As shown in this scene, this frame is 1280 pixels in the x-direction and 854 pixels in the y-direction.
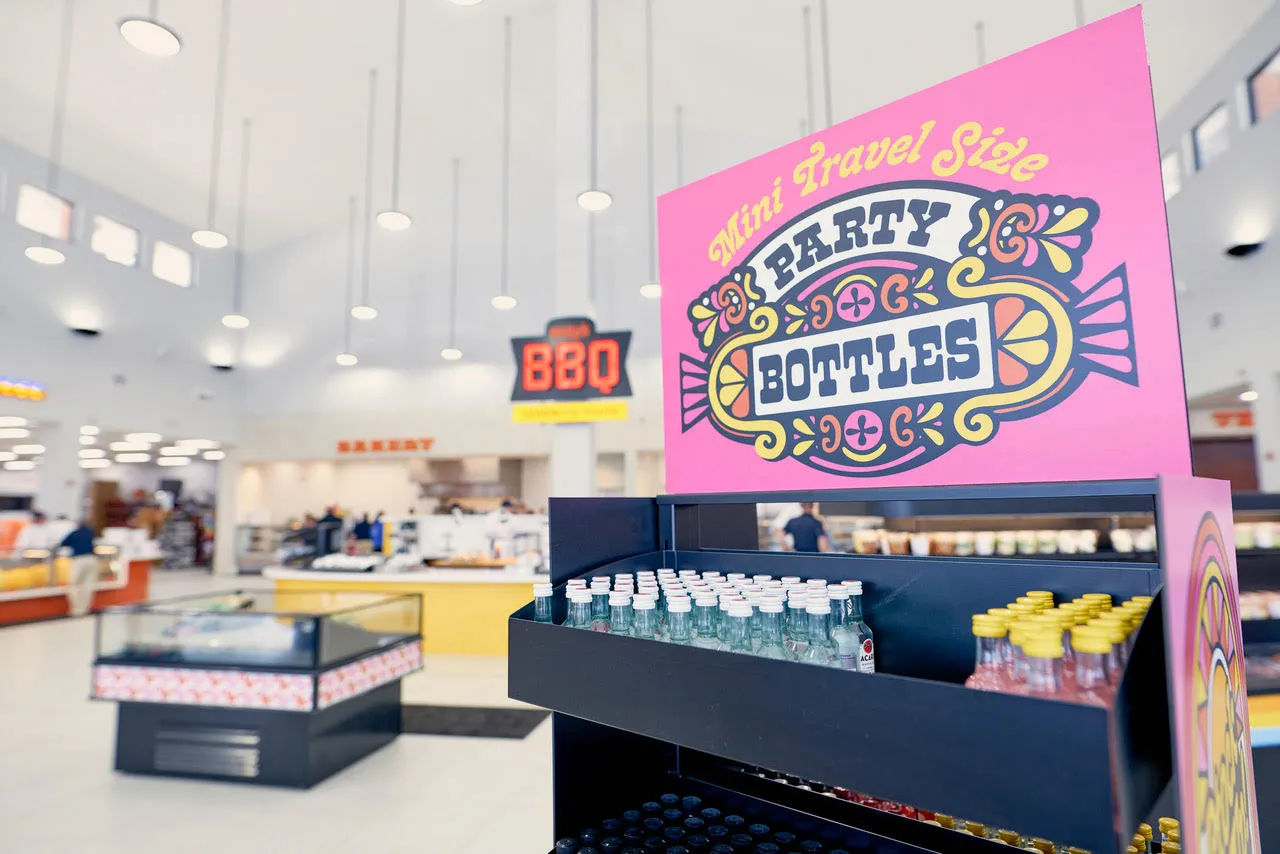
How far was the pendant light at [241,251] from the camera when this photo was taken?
9.59m

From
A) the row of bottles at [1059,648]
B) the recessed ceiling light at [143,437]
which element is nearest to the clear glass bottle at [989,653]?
the row of bottles at [1059,648]

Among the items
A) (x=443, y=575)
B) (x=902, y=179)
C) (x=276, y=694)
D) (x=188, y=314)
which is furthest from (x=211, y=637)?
(x=188, y=314)

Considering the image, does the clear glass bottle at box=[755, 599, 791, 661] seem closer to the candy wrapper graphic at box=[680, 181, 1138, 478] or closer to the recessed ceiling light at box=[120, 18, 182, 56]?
the candy wrapper graphic at box=[680, 181, 1138, 478]

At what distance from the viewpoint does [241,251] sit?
1313 centimetres

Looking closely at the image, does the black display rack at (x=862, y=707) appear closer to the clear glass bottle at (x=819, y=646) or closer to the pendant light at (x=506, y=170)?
the clear glass bottle at (x=819, y=646)

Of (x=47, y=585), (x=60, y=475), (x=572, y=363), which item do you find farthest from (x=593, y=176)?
(x=60, y=475)

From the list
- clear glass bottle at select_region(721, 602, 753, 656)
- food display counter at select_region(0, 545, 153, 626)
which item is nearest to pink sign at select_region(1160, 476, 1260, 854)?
clear glass bottle at select_region(721, 602, 753, 656)

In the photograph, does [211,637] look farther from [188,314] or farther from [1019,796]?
[188,314]

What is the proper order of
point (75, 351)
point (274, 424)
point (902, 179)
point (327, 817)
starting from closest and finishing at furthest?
point (902, 179) < point (327, 817) < point (75, 351) < point (274, 424)

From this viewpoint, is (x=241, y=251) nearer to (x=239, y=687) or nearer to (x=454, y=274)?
(x=454, y=274)

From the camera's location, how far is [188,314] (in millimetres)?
12500

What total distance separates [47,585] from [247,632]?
766 cm

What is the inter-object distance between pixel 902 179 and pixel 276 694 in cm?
383

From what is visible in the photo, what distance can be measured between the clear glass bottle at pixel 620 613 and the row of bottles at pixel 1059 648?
56 centimetres
